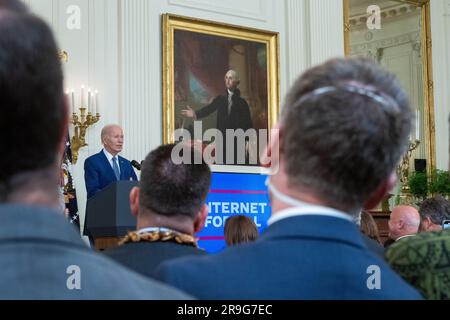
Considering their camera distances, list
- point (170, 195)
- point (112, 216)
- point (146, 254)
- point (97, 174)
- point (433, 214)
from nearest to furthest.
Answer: point (146, 254) < point (170, 195) < point (433, 214) < point (112, 216) < point (97, 174)

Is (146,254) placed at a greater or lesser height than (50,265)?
lesser

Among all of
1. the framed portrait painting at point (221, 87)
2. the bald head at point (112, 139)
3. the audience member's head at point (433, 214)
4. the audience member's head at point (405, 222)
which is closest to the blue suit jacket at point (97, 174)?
the bald head at point (112, 139)

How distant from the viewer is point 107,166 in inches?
344

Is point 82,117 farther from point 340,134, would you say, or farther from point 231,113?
point 340,134

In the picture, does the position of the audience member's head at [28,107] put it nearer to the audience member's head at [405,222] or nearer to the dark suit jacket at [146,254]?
the dark suit jacket at [146,254]

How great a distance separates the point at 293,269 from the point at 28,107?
0.66 m

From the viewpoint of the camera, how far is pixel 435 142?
46.0 ft

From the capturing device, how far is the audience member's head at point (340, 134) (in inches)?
59.7

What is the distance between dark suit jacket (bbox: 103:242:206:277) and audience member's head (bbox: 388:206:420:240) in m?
4.86

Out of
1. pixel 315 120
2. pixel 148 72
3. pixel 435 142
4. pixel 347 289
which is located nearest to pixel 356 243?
pixel 347 289

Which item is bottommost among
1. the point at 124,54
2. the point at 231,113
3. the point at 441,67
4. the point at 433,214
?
the point at 433,214

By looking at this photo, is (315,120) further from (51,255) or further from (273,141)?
(51,255)

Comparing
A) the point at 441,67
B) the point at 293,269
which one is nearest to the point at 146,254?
the point at 293,269
